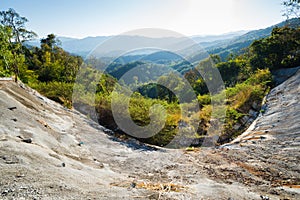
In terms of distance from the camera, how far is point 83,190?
243cm

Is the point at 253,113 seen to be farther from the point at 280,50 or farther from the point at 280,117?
the point at 280,50

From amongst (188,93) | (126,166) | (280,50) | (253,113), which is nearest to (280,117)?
(253,113)

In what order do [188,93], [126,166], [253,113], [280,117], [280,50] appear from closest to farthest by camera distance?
1. [126,166]
2. [280,117]
3. [253,113]
4. [280,50]
5. [188,93]

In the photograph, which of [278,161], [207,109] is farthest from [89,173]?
[207,109]

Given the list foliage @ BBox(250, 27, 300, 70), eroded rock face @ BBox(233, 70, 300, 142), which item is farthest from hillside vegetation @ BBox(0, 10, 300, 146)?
eroded rock face @ BBox(233, 70, 300, 142)

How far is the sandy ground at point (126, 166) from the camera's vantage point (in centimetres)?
244

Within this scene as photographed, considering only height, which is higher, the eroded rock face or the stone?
A: the eroded rock face

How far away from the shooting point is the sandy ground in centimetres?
244

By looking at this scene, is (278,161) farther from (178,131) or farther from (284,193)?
(178,131)

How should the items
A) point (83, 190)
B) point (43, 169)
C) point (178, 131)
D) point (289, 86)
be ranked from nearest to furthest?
point (83, 190)
point (43, 169)
point (178, 131)
point (289, 86)

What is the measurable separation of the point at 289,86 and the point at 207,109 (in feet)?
14.8

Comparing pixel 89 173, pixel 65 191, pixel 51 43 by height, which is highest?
pixel 51 43

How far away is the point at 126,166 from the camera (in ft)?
14.2

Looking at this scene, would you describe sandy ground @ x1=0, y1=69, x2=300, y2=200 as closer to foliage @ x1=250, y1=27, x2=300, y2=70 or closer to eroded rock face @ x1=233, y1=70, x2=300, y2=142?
eroded rock face @ x1=233, y1=70, x2=300, y2=142
